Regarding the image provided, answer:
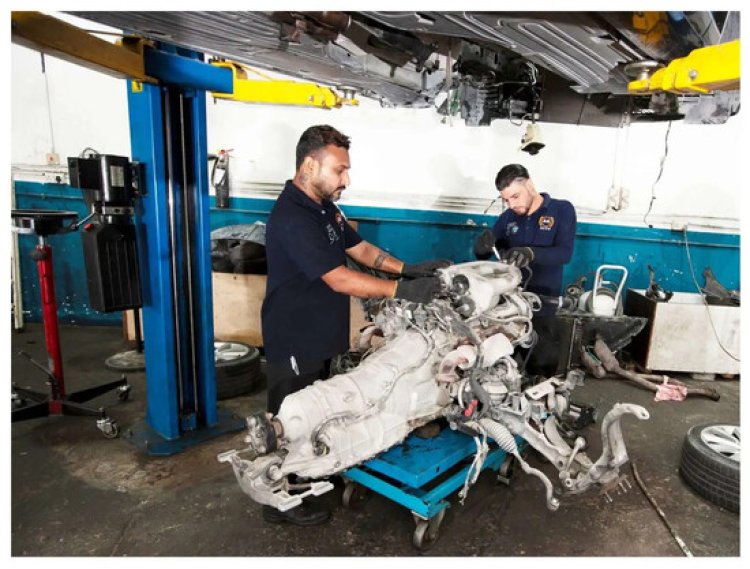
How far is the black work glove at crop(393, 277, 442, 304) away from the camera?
217 cm

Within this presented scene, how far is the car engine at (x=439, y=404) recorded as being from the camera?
184 cm

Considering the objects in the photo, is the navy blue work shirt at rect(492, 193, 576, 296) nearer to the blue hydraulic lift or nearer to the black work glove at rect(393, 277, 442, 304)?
the black work glove at rect(393, 277, 442, 304)

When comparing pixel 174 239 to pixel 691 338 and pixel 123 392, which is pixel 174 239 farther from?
pixel 691 338

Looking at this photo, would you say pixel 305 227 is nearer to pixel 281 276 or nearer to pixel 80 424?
pixel 281 276

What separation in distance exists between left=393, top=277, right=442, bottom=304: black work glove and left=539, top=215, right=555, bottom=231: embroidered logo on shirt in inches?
50.6

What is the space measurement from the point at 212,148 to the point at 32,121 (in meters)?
1.86

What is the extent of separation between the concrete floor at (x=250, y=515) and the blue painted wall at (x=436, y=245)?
241 centimetres

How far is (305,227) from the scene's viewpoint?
213 centimetres

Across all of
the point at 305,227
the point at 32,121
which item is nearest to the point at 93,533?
the point at 305,227

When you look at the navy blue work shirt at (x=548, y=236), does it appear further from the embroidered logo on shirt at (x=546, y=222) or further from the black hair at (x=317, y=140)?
the black hair at (x=317, y=140)

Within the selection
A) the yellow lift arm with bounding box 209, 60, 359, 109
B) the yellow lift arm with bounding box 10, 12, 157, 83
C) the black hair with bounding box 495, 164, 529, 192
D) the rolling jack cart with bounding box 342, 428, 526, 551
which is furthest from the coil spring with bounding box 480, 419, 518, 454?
the yellow lift arm with bounding box 209, 60, 359, 109

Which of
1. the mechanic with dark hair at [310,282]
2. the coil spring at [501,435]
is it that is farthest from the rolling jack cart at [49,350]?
the coil spring at [501,435]

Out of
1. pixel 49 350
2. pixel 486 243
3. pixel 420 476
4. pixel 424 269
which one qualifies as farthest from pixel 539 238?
pixel 49 350

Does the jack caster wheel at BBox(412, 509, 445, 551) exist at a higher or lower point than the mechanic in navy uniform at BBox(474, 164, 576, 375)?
lower
